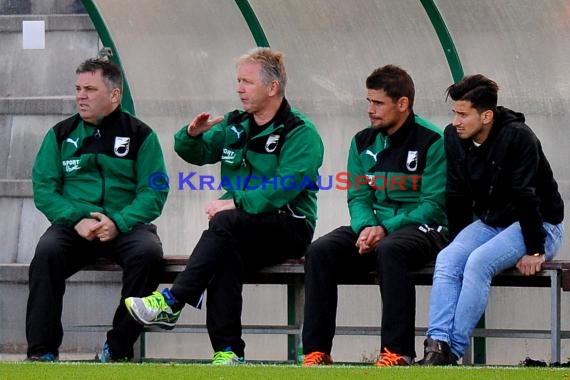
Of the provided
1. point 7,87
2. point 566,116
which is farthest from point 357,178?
point 7,87

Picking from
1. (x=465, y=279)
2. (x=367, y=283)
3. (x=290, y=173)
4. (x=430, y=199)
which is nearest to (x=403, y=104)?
(x=430, y=199)

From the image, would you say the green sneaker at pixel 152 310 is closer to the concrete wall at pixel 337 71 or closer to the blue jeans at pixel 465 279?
the blue jeans at pixel 465 279

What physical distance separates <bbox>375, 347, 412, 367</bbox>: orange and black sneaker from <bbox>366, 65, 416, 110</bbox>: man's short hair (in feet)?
4.44

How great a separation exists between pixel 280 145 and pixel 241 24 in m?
1.52

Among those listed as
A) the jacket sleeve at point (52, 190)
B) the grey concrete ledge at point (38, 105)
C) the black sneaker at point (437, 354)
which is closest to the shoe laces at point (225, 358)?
the black sneaker at point (437, 354)

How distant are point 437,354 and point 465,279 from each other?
38cm

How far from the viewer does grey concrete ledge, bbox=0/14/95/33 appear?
9.57 meters

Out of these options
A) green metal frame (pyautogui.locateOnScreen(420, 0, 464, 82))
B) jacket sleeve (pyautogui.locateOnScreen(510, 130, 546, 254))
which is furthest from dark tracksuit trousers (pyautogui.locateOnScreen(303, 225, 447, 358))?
green metal frame (pyautogui.locateOnScreen(420, 0, 464, 82))

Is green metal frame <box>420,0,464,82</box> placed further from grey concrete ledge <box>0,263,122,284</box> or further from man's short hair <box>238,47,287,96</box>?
grey concrete ledge <box>0,263,122,284</box>

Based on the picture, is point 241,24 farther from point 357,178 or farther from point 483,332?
point 483,332

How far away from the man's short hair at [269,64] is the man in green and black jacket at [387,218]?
50 centimetres

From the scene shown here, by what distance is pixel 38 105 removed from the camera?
9.51 m

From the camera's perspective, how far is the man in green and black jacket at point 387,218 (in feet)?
21.6

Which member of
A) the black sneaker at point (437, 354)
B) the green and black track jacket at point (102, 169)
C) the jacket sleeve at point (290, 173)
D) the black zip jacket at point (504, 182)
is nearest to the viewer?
the black sneaker at point (437, 354)
